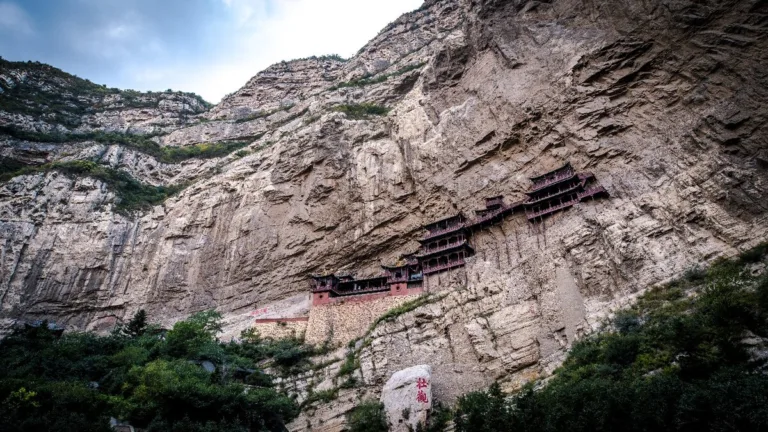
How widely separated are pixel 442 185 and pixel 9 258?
34.0 metres

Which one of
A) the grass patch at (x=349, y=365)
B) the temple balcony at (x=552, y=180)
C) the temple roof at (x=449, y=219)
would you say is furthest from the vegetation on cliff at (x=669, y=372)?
the temple roof at (x=449, y=219)

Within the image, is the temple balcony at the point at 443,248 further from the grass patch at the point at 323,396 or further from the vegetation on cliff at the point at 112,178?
the vegetation on cliff at the point at 112,178

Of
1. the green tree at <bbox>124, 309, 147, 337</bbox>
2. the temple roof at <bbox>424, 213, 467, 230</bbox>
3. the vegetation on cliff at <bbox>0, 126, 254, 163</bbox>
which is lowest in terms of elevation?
the green tree at <bbox>124, 309, 147, 337</bbox>

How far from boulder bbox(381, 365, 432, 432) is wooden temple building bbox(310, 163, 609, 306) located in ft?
24.7

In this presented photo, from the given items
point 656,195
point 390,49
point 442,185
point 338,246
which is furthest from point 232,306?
point 390,49

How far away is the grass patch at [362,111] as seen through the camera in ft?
147

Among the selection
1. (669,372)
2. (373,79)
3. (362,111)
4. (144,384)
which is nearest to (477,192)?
(669,372)

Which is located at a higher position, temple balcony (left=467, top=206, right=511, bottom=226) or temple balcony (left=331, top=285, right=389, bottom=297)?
temple balcony (left=467, top=206, right=511, bottom=226)

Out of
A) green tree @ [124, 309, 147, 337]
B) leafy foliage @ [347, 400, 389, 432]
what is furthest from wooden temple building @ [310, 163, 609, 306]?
green tree @ [124, 309, 147, 337]

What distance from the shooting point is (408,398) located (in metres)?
20.4

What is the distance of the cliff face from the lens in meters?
21.6

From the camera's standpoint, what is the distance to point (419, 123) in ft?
124

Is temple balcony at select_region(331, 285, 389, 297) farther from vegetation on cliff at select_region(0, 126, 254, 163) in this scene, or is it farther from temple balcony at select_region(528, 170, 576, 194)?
vegetation on cliff at select_region(0, 126, 254, 163)

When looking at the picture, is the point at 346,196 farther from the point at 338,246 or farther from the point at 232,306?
the point at 232,306
